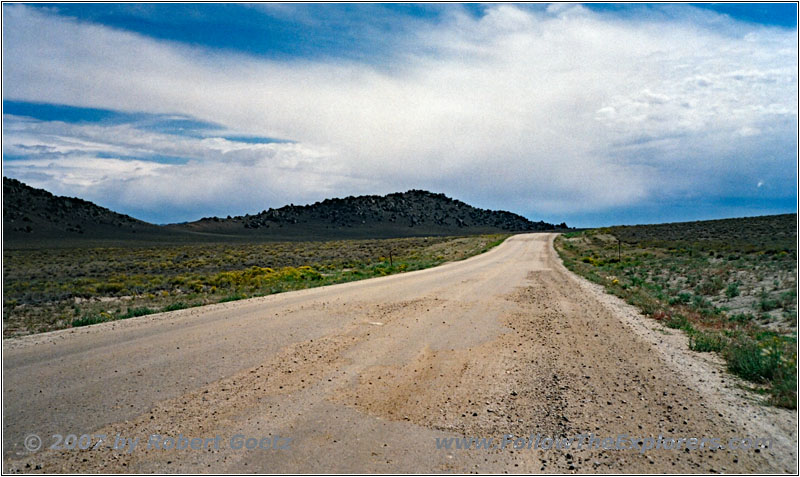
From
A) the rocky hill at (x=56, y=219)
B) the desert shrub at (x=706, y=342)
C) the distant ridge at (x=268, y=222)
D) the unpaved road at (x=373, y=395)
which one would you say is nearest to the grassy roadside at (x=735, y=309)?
the desert shrub at (x=706, y=342)

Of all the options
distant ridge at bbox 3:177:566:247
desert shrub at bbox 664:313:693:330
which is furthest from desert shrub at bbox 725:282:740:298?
distant ridge at bbox 3:177:566:247

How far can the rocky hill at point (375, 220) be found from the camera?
13838cm

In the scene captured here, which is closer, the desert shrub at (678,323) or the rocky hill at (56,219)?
the desert shrub at (678,323)

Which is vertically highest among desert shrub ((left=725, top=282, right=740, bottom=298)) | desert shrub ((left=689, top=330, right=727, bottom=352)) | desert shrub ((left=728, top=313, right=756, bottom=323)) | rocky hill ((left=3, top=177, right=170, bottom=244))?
rocky hill ((left=3, top=177, right=170, bottom=244))

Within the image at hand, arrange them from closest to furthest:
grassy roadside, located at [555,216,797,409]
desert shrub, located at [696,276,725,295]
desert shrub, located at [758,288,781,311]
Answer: grassy roadside, located at [555,216,797,409]
desert shrub, located at [758,288,781,311]
desert shrub, located at [696,276,725,295]

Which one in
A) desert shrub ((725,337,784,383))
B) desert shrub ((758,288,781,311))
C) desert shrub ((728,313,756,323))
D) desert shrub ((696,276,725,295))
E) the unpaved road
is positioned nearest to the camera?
the unpaved road

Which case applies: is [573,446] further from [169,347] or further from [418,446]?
[169,347]

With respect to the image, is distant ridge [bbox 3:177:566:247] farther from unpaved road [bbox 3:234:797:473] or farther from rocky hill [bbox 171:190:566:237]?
unpaved road [bbox 3:234:797:473]

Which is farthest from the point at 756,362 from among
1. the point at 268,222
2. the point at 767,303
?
Answer: the point at 268,222

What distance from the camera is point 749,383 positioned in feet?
22.4

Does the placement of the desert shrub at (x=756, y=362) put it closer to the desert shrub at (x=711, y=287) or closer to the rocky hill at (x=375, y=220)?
the desert shrub at (x=711, y=287)

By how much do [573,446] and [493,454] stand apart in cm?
87

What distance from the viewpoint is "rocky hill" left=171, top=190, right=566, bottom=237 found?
5448 inches

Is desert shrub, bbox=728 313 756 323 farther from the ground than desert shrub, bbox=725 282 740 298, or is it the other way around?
desert shrub, bbox=725 282 740 298
